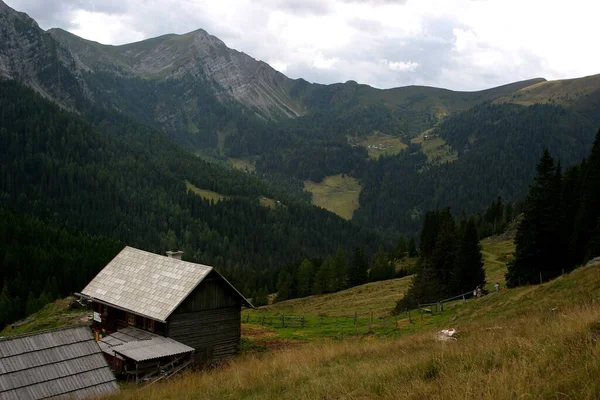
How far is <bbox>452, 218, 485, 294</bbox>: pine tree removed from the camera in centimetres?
5088

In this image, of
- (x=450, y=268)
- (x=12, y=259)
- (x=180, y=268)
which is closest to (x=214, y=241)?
(x=12, y=259)

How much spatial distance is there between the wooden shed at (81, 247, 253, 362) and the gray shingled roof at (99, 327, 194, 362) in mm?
742

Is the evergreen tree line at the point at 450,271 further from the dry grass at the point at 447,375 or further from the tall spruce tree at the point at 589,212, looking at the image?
the dry grass at the point at 447,375

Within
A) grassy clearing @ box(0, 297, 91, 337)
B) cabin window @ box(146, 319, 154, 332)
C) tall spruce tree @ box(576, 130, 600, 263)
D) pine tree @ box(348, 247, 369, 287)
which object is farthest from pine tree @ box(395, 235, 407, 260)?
cabin window @ box(146, 319, 154, 332)

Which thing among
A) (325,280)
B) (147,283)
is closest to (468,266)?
(147,283)

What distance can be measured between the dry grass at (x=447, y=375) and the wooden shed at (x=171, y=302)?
64.6 feet

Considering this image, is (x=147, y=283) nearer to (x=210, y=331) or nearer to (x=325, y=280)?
(x=210, y=331)

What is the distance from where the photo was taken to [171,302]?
112ft

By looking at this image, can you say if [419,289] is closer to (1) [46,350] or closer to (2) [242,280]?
(1) [46,350]

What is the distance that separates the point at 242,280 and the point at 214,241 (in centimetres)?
6105

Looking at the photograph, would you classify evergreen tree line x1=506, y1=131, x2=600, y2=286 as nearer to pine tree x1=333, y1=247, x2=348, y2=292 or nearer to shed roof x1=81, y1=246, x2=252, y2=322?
shed roof x1=81, y1=246, x2=252, y2=322

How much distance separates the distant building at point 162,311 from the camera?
32.4 m

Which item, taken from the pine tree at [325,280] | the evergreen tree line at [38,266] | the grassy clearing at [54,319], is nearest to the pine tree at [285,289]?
the pine tree at [325,280]

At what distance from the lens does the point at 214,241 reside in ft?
620
